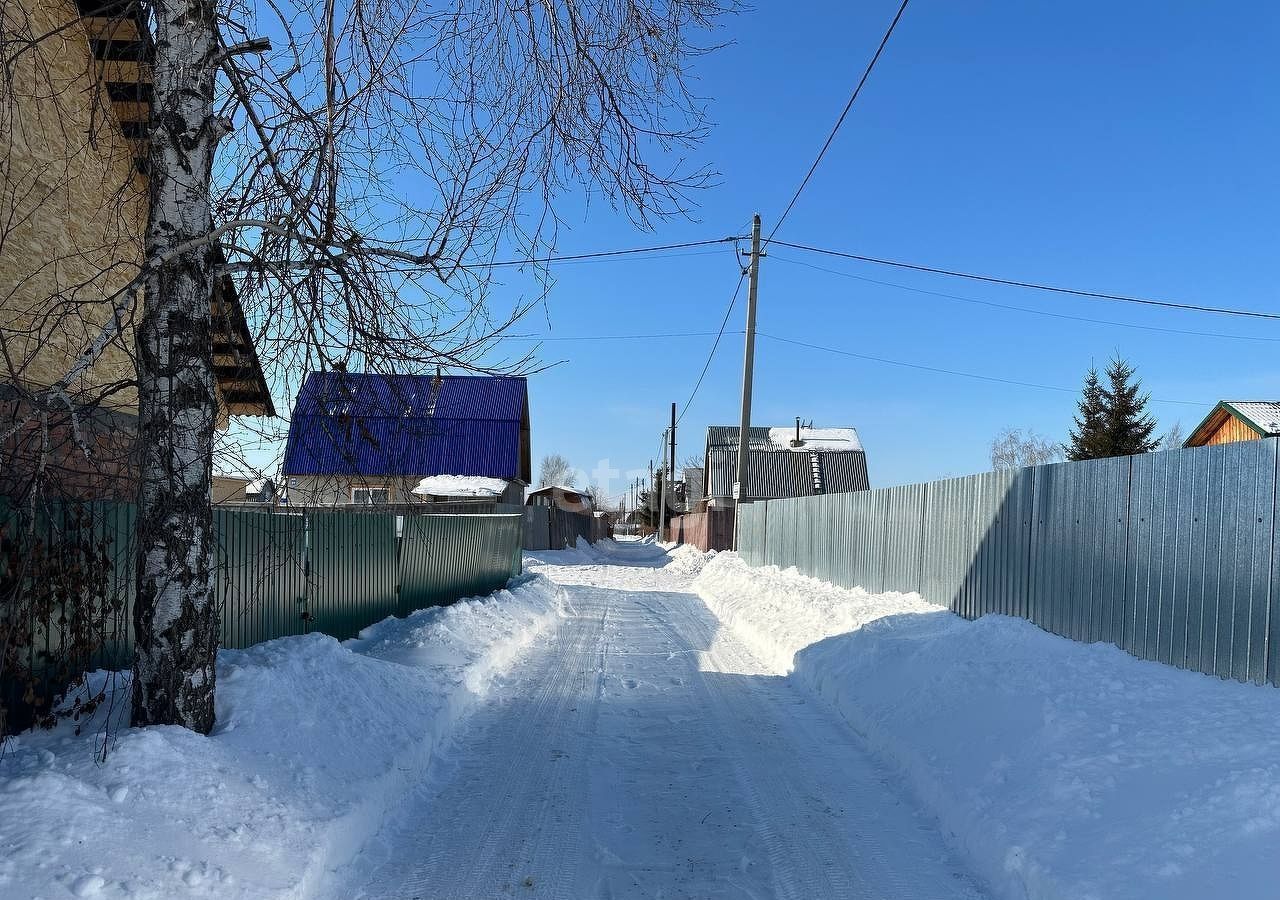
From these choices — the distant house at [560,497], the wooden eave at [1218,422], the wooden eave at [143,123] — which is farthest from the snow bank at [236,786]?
the distant house at [560,497]

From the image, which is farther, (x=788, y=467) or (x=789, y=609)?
(x=788, y=467)

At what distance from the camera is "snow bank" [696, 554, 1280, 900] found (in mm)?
3740

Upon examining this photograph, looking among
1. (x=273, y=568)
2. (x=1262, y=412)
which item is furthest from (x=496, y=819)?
(x=1262, y=412)

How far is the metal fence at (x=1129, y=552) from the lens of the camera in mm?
5270

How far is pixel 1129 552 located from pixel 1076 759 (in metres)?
2.40

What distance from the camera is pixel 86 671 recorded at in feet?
16.0

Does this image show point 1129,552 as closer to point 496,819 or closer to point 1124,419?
point 496,819

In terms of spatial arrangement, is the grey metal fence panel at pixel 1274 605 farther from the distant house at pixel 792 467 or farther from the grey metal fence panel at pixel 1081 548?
the distant house at pixel 792 467

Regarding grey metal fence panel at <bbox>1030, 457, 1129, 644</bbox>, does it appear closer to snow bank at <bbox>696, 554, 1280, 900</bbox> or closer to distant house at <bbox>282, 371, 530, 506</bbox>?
snow bank at <bbox>696, 554, 1280, 900</bbox>

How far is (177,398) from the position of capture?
178 inches

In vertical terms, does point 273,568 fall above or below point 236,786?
above

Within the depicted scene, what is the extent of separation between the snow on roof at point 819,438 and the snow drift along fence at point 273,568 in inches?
1307

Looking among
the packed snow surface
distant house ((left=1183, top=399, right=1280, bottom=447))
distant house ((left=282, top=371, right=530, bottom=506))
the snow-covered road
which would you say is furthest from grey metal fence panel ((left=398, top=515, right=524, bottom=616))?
distant house ((left=1183, top=399, right=1280, bottom=447))

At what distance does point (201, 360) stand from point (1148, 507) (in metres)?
6.72
